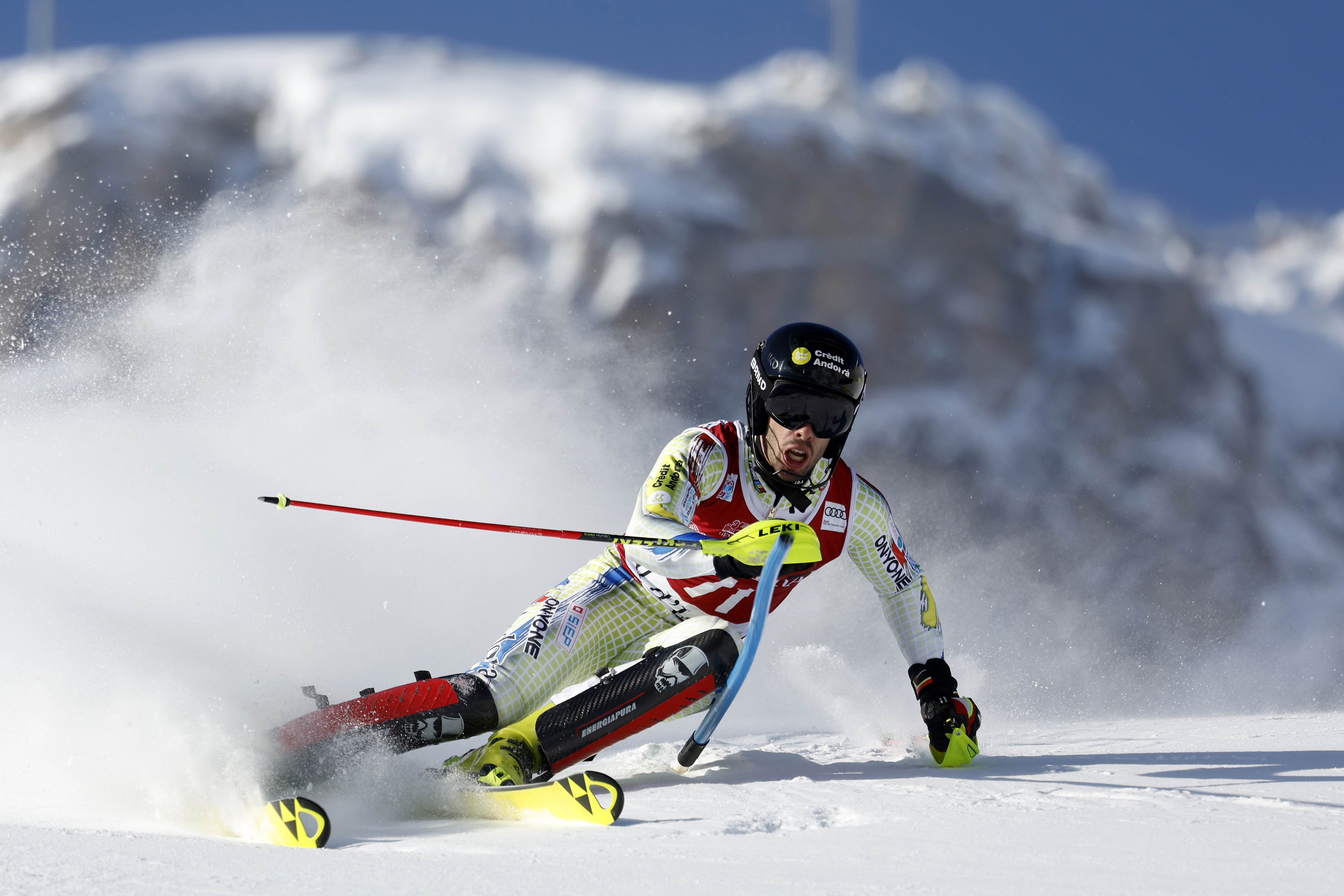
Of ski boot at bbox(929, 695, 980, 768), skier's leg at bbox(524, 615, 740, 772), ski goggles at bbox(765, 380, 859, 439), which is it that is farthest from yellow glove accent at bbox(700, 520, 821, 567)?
ski boot at bbox(929, 695, 980, 768)

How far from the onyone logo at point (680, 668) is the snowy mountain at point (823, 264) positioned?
31.5m

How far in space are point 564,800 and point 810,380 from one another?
1.60 meters

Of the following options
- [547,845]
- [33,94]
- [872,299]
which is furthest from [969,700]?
[33,94]

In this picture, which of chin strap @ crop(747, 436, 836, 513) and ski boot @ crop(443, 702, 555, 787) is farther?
chin strap @ crop(747, 436, 836, 513)

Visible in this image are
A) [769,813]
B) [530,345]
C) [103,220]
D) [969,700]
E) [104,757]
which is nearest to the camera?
[769,813]

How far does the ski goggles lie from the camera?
363 centimetres

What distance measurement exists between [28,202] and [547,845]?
1914 inches

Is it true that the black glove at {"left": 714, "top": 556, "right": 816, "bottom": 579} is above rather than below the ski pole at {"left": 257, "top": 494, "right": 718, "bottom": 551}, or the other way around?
below

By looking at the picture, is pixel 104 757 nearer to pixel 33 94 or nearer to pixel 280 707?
pixel 280 707

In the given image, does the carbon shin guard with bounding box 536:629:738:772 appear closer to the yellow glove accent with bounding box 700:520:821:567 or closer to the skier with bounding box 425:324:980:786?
the skier with bounding box 425:324:980:786

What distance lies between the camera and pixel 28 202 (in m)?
42.7

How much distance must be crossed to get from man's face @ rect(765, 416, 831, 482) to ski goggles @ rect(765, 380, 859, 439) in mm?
18

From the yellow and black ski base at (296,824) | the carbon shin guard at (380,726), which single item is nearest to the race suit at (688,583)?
the carbon shin guard at (380,726)

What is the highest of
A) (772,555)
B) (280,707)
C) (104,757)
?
(772,555)
